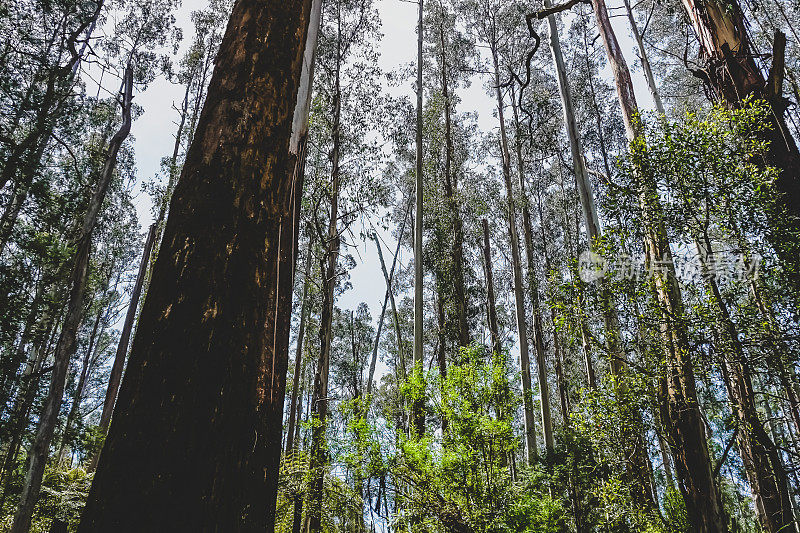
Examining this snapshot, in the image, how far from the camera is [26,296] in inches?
273

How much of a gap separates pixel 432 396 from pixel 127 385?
487 cm

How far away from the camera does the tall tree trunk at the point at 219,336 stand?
2.47ft

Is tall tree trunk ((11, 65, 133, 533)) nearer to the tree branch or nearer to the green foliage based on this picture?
the green foliage

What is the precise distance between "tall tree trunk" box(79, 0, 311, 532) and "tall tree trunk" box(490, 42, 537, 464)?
767cm

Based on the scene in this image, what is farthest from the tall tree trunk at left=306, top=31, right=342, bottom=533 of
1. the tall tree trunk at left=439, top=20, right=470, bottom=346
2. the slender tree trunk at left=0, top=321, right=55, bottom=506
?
the slender tree trunk at left=0, top=321, right=55, bottom=506

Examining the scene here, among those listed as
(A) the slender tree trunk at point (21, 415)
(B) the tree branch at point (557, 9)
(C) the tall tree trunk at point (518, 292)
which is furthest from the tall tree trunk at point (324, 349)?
(B) the tree branch at point (557, 9)

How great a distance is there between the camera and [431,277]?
13812mm

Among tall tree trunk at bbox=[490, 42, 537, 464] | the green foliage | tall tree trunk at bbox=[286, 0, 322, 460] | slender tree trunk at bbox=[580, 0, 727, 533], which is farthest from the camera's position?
tall tree trunk at bbox=[490, 42, 537, 464]

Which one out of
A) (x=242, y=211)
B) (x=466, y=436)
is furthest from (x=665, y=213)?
(x=242, y=211)

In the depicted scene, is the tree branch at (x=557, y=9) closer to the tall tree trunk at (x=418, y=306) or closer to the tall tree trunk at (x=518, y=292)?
the tall tree trunk at (x=518, y=292)

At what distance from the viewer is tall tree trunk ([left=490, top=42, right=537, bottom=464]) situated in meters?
9.61

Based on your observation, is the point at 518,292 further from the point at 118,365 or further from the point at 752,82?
the point at 118,365

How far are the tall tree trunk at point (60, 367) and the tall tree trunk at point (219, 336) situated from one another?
25.4 feet

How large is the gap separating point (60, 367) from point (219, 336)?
7.99 metres
